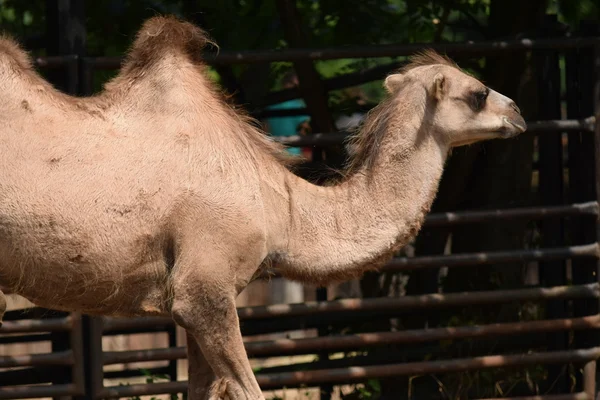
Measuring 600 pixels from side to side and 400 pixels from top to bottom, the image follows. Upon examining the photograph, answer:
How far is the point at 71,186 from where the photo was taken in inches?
192

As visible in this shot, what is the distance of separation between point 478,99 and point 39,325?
2753 mm

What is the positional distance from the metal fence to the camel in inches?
42.3

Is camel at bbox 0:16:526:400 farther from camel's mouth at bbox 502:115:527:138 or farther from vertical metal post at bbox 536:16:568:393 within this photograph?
vertical metal post at bbox 536:16:568:393

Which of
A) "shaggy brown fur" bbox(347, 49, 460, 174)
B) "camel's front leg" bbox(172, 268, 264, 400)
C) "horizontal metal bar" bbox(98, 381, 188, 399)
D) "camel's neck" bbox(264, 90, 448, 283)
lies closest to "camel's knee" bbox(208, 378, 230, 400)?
"camel's front leg" bbox(172, 268, 264, 400)

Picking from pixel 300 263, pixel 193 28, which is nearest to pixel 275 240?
pixel 300 263

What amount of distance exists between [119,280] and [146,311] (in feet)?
0.84

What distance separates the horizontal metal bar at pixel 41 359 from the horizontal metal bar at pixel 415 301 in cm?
101

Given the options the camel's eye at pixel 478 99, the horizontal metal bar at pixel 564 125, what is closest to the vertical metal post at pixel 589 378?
the horizontal metal bar at pixel 564 125

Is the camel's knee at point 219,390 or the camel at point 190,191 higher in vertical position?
the camel at point 190,191

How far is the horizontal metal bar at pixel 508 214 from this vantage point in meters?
6.76

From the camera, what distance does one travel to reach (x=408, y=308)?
700 centimetres

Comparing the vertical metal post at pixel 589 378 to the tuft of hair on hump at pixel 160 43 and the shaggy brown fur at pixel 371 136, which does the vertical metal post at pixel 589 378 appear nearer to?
the shaggy brown fur at pixel 371 136

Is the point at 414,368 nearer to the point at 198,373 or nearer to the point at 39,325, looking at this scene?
the point at 198,373

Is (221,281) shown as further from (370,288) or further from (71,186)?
(370,288)
